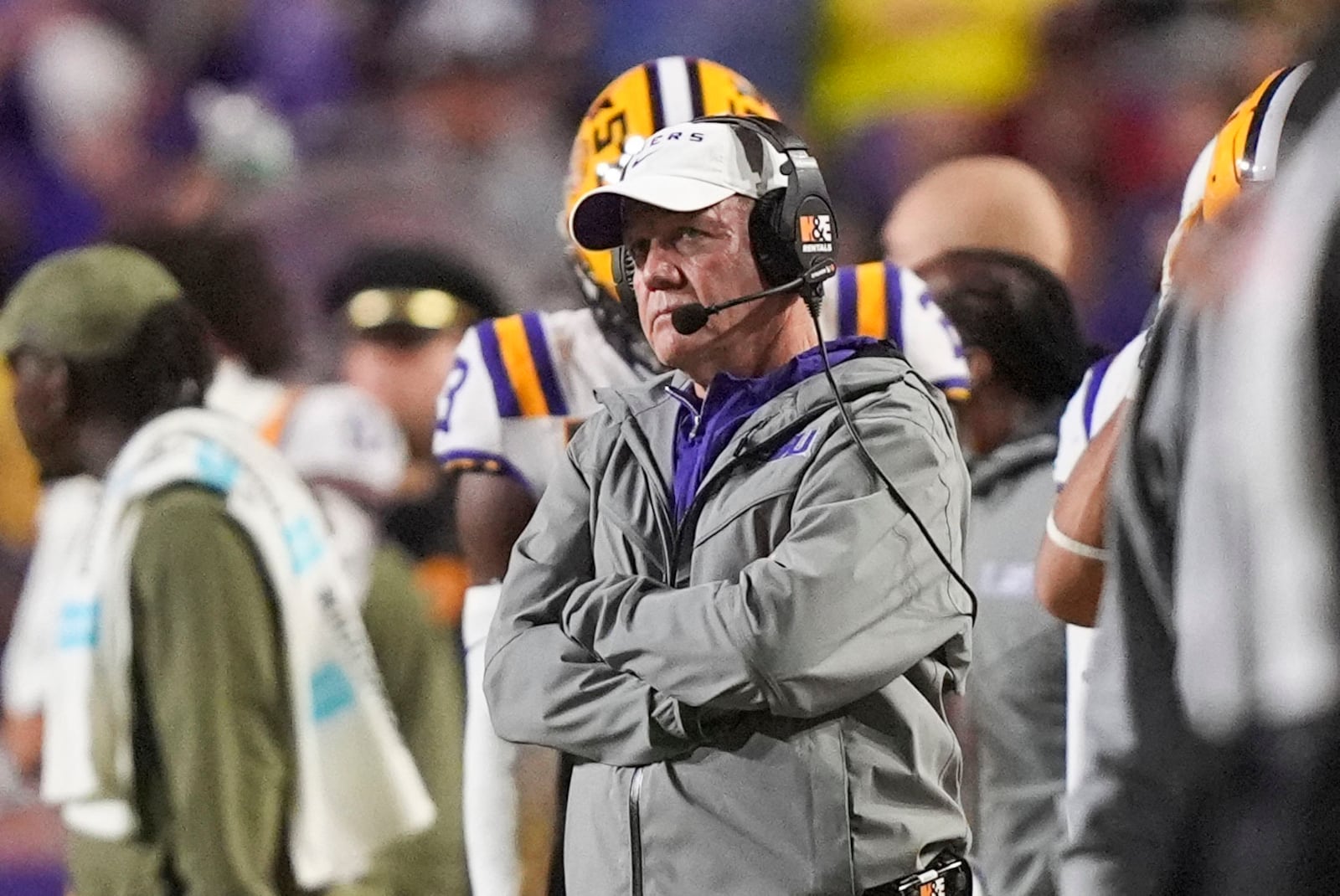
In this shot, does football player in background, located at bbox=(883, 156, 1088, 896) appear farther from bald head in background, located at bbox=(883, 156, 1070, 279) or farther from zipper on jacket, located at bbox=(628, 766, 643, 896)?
zipper on jacket, located at bbox=(628, 766, 643, 896)

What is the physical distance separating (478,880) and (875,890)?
1057 millimetres

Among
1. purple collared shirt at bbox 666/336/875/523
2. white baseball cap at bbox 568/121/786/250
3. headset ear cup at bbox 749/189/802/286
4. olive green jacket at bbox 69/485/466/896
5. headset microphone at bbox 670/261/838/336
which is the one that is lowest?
olive green jacket at bbox 69/485/466/896

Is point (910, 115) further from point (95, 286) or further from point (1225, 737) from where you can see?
point (1225, 737)

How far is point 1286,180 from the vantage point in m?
0.97

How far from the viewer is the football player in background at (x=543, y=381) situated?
2627mm

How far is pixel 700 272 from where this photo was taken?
200cm

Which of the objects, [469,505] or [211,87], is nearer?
[469,505]

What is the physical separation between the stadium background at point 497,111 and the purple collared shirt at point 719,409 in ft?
6.78

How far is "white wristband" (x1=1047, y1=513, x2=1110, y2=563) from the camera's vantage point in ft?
6.30

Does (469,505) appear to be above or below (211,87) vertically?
below

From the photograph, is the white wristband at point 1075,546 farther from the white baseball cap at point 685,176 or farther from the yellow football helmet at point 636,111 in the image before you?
the yellow football helmet at point 636,111

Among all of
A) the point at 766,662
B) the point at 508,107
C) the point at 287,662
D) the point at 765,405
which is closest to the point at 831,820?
the point at 766,662

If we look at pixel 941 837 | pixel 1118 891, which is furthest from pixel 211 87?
pixel 1118 891

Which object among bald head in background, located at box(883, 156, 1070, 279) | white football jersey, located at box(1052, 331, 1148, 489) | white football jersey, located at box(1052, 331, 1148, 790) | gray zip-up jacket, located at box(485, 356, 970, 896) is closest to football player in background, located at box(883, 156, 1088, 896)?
bald head in background, located at box(883, 156, 1070, 279)
